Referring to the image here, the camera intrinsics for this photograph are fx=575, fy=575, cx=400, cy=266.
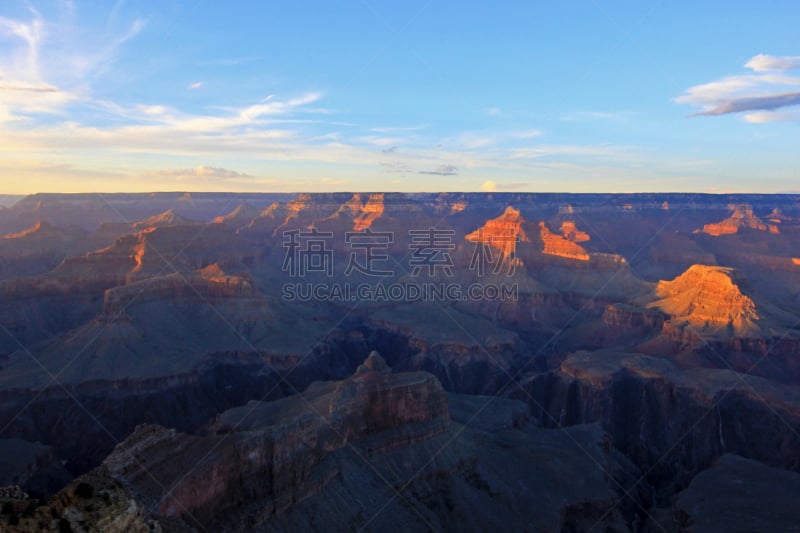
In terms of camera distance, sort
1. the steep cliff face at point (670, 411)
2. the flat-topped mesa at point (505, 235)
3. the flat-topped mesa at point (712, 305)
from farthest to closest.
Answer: the flat-topped mesa at point (505, 235) < the flat-topped mesa at point (712, 305) < the steep cliff face at point (670, 411)

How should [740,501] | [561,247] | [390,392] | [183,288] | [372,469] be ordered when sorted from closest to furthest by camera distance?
[372,469] → [740,501] → [390,392] → [183,288] → [561,247]

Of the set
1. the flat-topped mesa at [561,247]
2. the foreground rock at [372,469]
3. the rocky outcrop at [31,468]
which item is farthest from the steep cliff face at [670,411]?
the flat-topped mesa at [561,247]

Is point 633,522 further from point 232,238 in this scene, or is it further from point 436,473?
point 232,238

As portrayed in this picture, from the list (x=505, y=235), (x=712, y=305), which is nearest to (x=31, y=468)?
(x=712, y=305)

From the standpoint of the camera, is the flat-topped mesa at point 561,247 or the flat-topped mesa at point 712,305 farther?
the flat-topped mesa at point 561,247

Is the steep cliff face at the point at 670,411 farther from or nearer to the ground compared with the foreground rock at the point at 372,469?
nearer to the ground

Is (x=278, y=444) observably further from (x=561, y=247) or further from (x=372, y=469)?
(x=561, y=247)

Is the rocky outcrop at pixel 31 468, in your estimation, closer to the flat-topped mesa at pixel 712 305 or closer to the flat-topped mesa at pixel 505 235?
the flat-topped mesa at pixel 712 305

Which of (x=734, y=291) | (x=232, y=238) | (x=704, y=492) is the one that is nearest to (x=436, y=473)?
(x=704, y=492)
